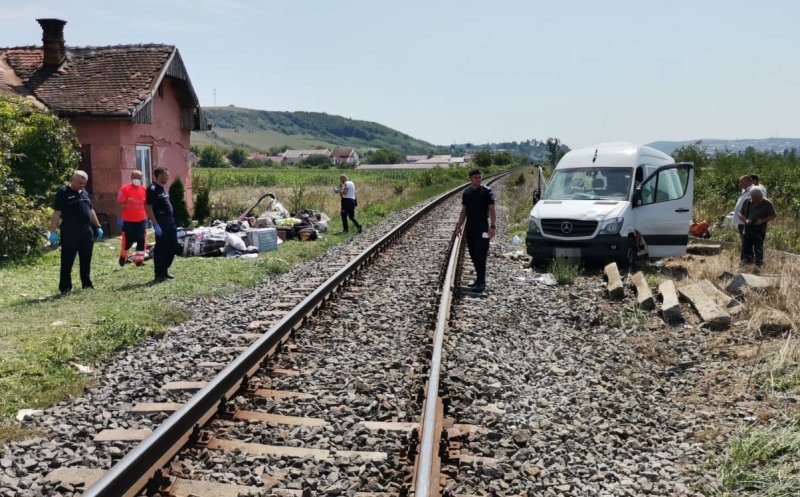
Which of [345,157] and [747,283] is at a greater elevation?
[345,157]

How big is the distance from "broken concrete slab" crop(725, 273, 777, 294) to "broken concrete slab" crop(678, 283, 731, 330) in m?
0.50

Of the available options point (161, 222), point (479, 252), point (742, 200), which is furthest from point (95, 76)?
point (742, 200)

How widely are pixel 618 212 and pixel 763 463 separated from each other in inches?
303

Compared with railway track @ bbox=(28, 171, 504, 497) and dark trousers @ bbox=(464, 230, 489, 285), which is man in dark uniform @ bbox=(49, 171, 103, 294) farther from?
dark trousers @ bbox=(464, 230, 489, 285)

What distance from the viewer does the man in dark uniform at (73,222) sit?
30.8ft

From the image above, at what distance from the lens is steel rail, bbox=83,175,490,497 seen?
3.70 metres

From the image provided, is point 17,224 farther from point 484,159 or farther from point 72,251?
point 484,159

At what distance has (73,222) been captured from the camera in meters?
9.48

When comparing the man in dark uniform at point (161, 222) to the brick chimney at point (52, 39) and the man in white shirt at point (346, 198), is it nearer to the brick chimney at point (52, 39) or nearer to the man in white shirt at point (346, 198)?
the man in white shirt at point (346, 198)

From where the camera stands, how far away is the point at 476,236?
9945 mm

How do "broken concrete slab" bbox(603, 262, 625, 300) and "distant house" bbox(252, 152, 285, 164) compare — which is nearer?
"broken concrete slab" bbox(603, 262, 625, 300)

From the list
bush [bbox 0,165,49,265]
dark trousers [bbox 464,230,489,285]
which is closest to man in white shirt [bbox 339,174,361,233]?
bush [bbox 0,165,49,265]

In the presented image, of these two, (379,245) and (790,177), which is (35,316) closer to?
(379,245)

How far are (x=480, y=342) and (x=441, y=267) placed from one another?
15.3 feet
